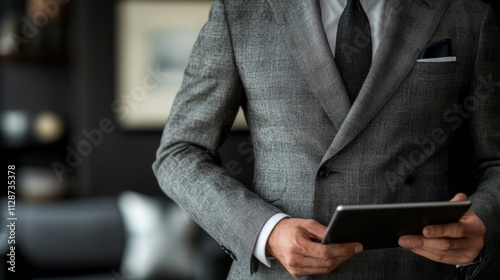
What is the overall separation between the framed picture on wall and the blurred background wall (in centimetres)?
5

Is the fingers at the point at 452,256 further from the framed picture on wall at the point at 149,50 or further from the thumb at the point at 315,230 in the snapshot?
the framed picture on wall at the point at 149,50

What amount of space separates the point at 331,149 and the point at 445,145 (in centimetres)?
23

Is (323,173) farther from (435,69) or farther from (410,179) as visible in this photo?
(435,69)

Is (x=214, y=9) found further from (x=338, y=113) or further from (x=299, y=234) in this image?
(x=299, y=234)

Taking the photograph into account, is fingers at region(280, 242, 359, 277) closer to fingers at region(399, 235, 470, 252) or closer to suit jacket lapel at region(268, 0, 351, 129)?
fingers at region(399, 235, 470, 252)

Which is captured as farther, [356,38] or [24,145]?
[24,145]

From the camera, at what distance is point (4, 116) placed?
6211 millimetres

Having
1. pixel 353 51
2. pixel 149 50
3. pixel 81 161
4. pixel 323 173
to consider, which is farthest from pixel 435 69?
pixel 81 161

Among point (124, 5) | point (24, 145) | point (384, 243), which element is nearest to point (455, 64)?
point (384, 243)

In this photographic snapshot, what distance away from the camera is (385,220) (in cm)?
110

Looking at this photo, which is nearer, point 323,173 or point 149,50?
point 323,173

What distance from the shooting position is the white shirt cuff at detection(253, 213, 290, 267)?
4.10ft

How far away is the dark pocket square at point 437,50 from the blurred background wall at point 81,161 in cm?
238

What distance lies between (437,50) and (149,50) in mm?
4052
